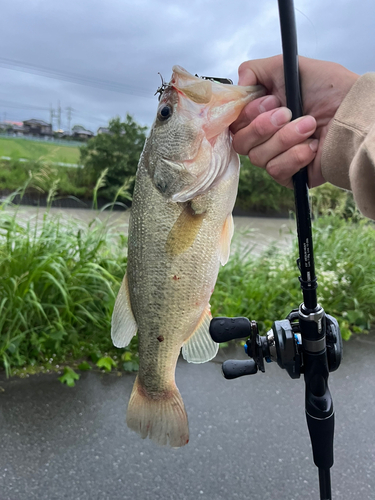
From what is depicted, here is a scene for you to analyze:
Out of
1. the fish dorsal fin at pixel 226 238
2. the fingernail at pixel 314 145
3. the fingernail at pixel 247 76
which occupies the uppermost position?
the fingernail at pixel 247 76

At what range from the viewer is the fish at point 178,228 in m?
1.26

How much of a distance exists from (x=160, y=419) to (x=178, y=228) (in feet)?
2.03

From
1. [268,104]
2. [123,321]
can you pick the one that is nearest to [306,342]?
[123,321]

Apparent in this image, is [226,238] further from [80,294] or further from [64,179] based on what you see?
[64,179]

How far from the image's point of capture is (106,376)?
344 centimetres

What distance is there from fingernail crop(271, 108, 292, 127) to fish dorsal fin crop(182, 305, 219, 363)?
61 cm

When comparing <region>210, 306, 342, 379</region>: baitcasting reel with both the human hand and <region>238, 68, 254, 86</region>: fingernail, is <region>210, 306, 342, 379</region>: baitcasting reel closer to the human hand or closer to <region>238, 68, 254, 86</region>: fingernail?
the human hand

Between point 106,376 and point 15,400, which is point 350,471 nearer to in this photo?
point 106,376

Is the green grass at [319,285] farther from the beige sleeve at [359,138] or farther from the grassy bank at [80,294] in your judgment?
the beige sleeve at [359,138]

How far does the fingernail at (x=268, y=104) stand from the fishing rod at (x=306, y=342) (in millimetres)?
84

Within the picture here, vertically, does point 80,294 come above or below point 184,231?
below

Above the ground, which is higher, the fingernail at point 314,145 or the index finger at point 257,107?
the index finger at point 257,107

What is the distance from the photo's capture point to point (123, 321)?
1346 mm

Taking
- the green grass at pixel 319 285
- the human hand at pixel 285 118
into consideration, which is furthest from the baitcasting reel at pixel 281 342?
the green grass at pixel 319 285
